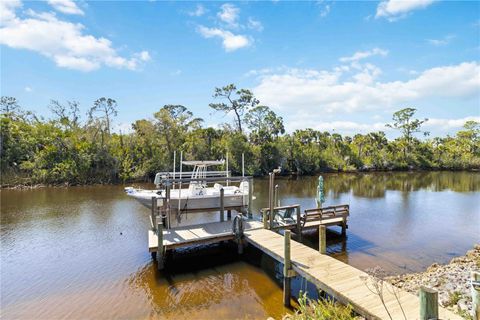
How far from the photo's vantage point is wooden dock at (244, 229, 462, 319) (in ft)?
18.4

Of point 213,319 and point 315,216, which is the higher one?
point 315,216

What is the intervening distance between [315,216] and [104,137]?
32129 millimetres

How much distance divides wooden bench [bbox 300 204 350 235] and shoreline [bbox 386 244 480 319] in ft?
13.3

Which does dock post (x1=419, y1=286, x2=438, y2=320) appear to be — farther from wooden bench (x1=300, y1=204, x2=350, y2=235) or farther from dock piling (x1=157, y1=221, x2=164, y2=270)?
wooden bench (x1=300, y1=204, x2=350, y2=235)

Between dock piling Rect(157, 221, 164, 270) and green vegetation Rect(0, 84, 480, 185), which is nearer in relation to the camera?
dock piling Rect(157, 221, 164, 270)

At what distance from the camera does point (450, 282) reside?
7.54m

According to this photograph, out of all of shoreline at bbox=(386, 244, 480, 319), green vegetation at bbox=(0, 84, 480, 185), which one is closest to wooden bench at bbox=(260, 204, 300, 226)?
shoreline at bbox=(386, 244, 480, 319)

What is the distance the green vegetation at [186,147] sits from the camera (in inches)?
1272

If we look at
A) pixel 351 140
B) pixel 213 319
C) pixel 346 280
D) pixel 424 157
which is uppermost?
pixel 351 140

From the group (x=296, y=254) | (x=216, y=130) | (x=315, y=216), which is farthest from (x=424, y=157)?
(x=296, y=254)

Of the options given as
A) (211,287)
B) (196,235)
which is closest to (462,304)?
(211,287)

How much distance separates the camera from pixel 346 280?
6.97 meters

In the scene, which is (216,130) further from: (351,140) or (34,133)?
(351,140)

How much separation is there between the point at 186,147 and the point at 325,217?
29024mm
